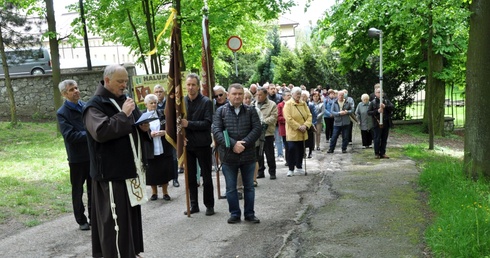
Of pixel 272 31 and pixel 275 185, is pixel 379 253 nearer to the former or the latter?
pixel 275 185

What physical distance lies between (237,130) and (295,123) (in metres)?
4.37

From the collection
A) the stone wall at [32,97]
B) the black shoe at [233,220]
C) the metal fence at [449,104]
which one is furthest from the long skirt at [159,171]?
the metal fence at [449,104]

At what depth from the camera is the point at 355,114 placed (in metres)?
18.3

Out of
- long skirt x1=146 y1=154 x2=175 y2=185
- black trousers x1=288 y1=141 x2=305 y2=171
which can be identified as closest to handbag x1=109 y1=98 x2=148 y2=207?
long skirt x1=146 y1=154 x2=175 y2=185

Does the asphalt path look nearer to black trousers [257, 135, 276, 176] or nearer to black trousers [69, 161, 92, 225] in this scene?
black trousers [69, 161, 92, 225]

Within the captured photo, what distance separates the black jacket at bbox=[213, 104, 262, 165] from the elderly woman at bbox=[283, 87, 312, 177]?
4.21m

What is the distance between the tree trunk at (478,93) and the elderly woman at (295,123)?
11.9 ft

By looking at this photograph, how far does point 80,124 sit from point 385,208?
15.1 ft

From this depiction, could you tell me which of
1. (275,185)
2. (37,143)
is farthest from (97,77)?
(275,185)

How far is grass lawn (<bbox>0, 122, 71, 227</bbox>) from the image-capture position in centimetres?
966

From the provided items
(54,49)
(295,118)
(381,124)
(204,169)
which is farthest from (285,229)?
(54,49)

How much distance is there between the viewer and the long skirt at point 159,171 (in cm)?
999

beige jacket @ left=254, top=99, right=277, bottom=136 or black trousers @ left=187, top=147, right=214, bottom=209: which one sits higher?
beige jacket @ left=254, top=99, right=277, bottom=136

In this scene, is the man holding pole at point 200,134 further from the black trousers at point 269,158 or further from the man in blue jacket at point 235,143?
the black trousers at point 269,158
